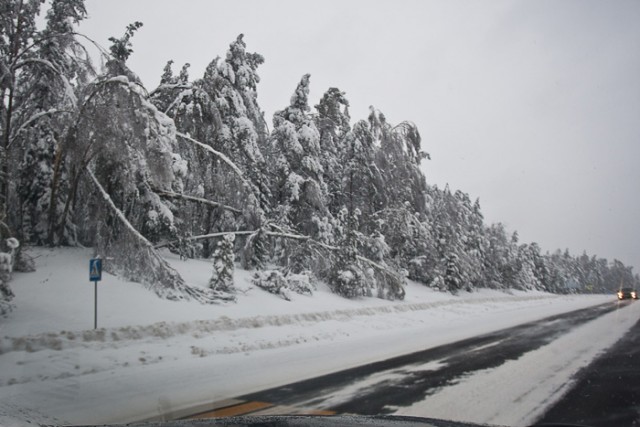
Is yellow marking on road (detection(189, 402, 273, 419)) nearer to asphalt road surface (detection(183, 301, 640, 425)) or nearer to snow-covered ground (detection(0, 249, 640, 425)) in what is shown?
asphalt road surface (detection(183, 301, 640, 425))

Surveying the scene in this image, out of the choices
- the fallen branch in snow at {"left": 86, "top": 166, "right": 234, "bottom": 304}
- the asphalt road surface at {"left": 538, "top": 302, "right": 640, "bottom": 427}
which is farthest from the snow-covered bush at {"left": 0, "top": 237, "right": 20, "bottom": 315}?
the asphalt road surface at {"left": 538, "top": 302, "right": 640, "bottom": 427}

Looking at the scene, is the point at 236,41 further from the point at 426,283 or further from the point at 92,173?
the point at 426,283

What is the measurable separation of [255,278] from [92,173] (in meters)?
6.70

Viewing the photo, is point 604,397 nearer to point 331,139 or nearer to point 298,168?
point 298,168

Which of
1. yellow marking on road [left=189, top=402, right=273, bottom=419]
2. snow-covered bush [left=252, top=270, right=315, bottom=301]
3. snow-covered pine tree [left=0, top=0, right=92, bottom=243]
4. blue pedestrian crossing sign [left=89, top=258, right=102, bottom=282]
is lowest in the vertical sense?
yellow marking on road [left=189, top=402, right=273, bottom=419]

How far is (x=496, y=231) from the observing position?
5678 cm

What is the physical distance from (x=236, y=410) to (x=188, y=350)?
4.04m

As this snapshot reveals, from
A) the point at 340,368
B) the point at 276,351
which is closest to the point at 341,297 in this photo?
the point at 276,351

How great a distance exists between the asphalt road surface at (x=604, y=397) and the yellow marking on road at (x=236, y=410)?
343cm

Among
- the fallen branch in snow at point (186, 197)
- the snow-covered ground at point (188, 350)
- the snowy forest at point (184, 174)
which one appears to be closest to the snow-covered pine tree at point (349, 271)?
the snowy forest at point (184, 174)

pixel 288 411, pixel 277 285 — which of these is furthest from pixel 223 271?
pixel 288 411

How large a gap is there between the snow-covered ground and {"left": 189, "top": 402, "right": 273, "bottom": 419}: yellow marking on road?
0.54m

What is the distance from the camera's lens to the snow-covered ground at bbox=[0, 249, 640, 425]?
5668 mm

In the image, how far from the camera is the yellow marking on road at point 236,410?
203 inches
